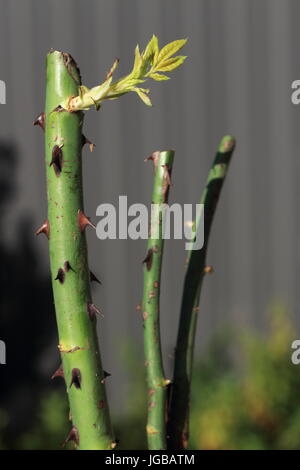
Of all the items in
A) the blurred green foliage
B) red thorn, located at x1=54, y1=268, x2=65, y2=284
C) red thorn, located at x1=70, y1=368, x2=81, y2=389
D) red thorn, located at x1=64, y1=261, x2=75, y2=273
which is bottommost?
the blurred green foliage

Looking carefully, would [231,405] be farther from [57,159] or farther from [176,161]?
[57,159]

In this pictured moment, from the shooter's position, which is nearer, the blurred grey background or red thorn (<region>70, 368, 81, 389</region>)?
red thorn (<region>70, 368, 81, 389</region>)

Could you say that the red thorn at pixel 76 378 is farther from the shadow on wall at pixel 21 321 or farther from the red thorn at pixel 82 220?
the shadow on wall at pixel 21 321

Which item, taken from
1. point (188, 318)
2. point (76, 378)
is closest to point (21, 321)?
point (188, 318)

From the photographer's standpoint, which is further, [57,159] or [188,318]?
[188,318]

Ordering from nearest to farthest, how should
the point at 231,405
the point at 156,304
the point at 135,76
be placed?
1. the point at 135,76
2. the point at 156,304
3. the point at 231,405

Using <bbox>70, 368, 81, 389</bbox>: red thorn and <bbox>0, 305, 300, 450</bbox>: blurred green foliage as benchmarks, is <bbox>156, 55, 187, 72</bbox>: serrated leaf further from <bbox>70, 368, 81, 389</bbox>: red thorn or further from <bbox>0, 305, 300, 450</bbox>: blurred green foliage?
<bbox>0, 305, 300, 450</bbox>: blurred green foliage

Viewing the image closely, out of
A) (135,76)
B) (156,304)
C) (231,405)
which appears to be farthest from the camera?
(231,405)

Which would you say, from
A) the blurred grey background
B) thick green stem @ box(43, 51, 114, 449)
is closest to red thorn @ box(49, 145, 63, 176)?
thick green stem @ box(43, 51, 114, 449)
